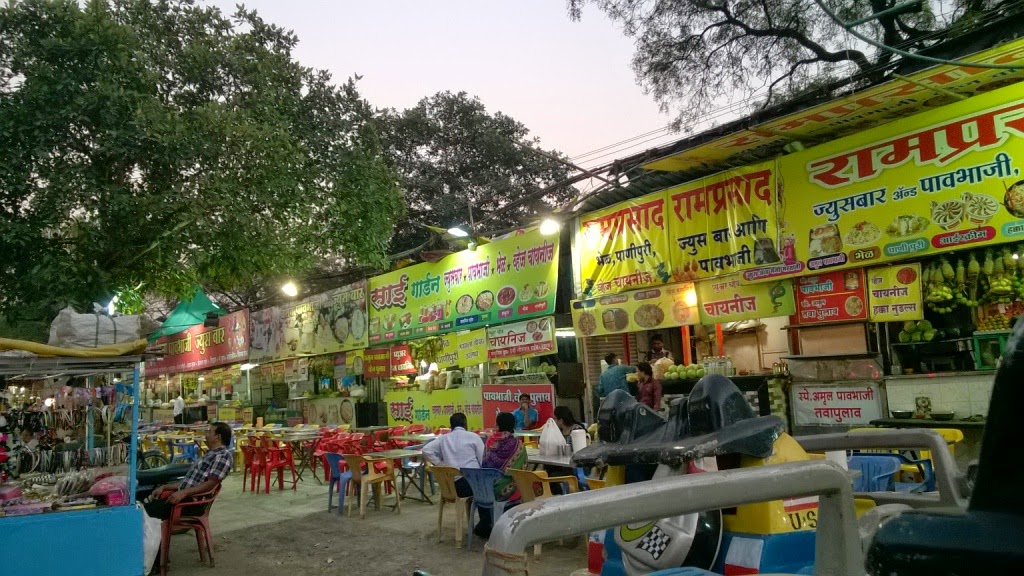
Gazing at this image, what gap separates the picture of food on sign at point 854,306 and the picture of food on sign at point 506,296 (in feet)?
17.5

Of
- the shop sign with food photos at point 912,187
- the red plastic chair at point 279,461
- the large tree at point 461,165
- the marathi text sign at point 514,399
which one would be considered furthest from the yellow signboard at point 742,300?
the large tree at point 461,165

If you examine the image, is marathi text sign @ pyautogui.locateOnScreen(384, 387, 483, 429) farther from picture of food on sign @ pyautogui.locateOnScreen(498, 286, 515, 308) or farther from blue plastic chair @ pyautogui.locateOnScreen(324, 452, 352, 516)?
blue plastic chair @ pyautogui.locateOnScreen(324, 452, 352, 516)

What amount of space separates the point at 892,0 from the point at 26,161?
1487 cm

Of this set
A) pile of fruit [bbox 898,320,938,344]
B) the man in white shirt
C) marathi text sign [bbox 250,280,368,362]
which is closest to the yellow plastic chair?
the man in white shirt

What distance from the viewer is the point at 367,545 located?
7199 millimetres

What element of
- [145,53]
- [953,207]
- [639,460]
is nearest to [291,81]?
[145,53]

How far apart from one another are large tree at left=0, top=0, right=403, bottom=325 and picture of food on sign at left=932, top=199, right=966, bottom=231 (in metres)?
7.38

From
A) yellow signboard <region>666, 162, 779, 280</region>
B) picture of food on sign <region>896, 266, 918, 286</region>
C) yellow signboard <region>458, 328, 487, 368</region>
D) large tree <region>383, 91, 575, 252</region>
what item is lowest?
yellow signboard <region>458, 328, 487, 368</region>

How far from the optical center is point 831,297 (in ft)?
26.1

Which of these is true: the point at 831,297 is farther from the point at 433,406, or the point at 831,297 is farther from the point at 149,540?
the point at 433,406

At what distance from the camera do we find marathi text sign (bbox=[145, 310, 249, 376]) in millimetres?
19344

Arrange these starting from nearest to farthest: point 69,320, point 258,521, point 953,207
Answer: point 69,320
point 953,207
point 258,521

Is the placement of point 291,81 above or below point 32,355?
above

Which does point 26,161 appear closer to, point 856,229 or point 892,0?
point 856,229
